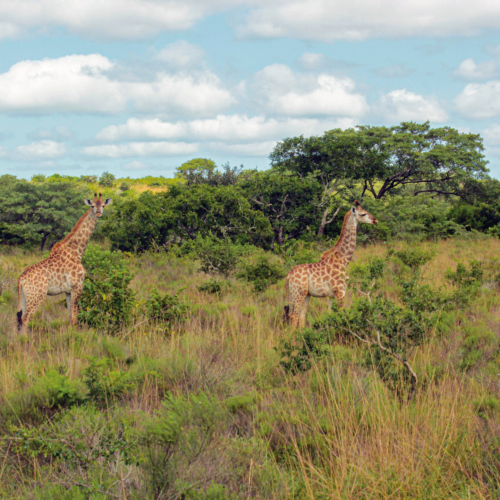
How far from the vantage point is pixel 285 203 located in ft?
58.3

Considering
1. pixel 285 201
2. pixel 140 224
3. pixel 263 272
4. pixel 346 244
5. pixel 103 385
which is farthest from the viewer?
pixel 285 201

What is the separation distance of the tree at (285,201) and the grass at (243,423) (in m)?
10.9

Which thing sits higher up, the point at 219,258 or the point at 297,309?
the point at 219,258

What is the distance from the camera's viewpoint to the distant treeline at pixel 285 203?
1565cm

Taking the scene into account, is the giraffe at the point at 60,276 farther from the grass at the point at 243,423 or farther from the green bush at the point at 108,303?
the grass at the point at 243,423

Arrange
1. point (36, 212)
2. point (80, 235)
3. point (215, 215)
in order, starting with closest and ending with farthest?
point (80, 235), point (215, 215), point (36, 212)

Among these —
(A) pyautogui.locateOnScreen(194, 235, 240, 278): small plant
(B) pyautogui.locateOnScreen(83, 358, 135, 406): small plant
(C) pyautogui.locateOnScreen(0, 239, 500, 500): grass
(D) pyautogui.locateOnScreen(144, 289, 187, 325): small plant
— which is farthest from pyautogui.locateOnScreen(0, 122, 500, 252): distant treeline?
(B) pyautogui.locateOnScreen(83, 358, 135, 406): small plant

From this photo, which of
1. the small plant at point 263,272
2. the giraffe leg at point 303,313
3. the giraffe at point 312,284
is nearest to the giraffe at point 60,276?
the giraffe at point 312,284

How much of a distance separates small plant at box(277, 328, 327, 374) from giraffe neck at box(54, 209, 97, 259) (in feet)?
13.8

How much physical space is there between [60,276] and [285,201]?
11.3 metres

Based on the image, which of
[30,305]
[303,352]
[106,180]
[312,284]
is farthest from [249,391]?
[106,180]

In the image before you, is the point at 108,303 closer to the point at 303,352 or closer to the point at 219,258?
→ the point at 303,352

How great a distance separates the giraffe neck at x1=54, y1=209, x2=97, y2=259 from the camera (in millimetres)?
7799

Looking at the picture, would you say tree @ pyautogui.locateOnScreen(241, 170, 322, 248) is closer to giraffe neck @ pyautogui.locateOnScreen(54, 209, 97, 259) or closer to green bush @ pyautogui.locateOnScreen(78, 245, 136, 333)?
giraffe neck @ pyautogui.locateOnScreen(54, 209, 97, 259)
